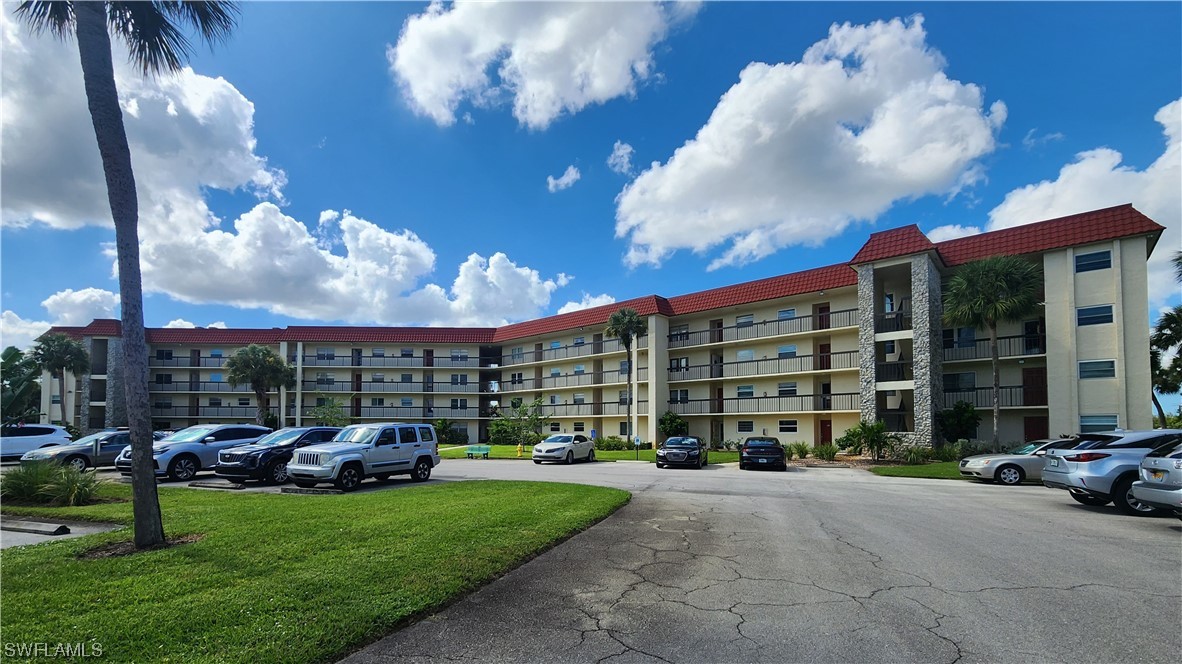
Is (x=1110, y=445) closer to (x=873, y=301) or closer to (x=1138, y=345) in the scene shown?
(x=1138, y=345)

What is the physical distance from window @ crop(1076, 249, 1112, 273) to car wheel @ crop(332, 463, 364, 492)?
31668 millimetres

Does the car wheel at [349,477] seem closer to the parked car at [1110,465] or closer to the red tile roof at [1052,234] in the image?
the parked car at [1110,465]

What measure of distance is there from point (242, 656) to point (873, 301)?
1307 inches

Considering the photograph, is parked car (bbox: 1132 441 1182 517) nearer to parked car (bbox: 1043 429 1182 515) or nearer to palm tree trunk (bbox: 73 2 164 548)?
parked car (bbox: 1043 429 1182 515)

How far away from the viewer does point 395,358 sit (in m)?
58.5

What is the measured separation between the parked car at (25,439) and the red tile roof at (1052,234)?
44.1 m

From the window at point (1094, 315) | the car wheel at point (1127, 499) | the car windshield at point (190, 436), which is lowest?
the car wheel at point (1127, 499)

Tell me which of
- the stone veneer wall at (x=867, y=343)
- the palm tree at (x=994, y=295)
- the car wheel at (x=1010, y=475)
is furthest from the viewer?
the stone veneer wall at (x=867, y=343)

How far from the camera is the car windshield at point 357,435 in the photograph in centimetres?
1655

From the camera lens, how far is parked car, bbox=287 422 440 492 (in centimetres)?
1511

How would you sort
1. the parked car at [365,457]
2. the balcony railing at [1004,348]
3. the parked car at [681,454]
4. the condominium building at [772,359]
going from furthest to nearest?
the balcony railing at [1004,348] < the condominium building at [772,359] < the parked car at [681,454] < the parked car at [365,457]

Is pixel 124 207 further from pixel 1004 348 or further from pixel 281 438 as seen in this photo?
pixel 1004 348

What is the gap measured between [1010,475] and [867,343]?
13.4 metres

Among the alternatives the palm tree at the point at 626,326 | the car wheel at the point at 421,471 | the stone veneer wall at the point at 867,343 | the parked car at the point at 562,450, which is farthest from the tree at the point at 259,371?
the stone veneer wall at the point at 867,343
